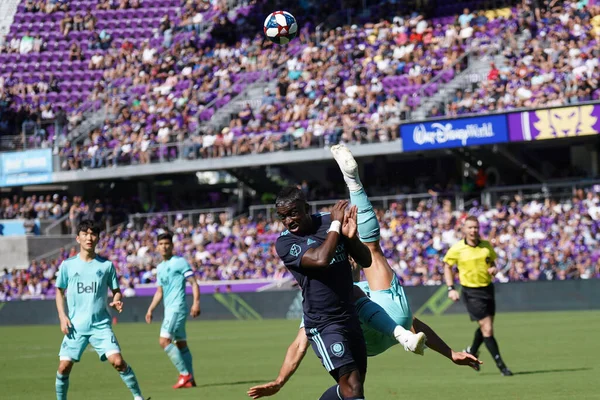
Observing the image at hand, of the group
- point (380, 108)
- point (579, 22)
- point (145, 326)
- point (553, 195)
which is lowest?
point (145, 326)

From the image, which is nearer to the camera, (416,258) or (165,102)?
(416,258)

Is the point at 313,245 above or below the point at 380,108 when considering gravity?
below

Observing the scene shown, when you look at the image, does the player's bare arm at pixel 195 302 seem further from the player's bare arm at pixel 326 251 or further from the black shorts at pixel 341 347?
Result: the player's bare arm at pixel 326 251

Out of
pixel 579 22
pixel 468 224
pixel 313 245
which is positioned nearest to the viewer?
pixel 313 245

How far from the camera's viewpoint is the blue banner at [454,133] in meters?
34.2

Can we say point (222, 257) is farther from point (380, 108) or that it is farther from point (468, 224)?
point (468, 224)

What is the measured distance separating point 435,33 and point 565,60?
6311mm

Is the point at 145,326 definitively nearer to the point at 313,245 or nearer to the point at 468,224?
the point at 468,224

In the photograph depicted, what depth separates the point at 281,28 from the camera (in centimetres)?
1962

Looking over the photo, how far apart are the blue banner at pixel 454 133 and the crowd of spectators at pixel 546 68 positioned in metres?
0.68

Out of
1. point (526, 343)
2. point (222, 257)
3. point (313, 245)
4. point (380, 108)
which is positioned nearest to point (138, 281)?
point (222, 257)

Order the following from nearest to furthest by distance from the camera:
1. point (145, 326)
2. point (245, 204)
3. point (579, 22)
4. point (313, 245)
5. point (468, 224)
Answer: point (313, 245)
point (468, 224)
point (145, 326)
point (579, 22)
point (245, 204)

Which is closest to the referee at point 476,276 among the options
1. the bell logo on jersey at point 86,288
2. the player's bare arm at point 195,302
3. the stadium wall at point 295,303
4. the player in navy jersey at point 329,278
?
the player's bare arm at point 195,302

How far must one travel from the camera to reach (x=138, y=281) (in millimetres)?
38812
